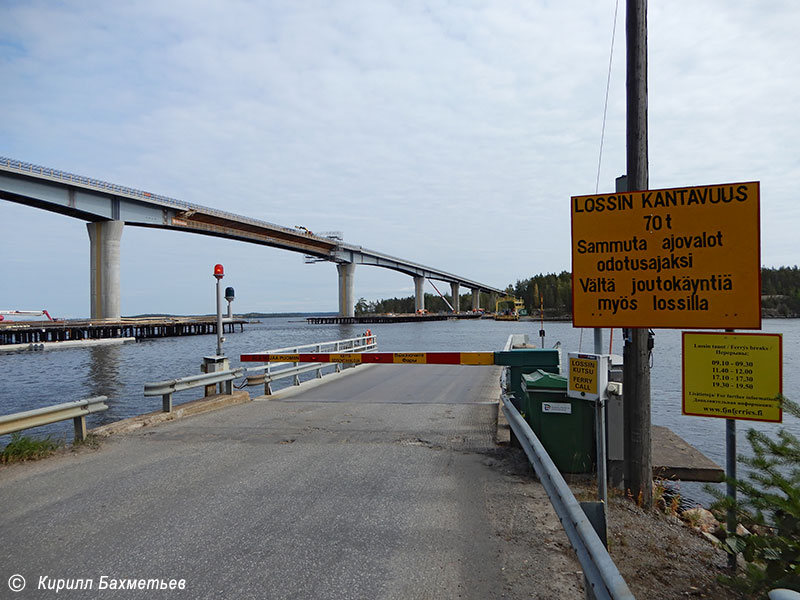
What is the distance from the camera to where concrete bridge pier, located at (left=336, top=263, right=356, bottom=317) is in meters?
110

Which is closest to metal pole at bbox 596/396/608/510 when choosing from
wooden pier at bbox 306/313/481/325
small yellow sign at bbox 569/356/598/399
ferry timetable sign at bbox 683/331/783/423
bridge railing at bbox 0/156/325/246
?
small yellow sign at bbox 569/356/598/399

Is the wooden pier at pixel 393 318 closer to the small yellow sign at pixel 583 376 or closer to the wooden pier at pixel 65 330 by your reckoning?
the wooden pier at pixel 65 330

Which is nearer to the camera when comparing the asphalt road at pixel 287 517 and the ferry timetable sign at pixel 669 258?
the asphalt road at pixel 287 517

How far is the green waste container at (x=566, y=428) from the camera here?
6.19 m

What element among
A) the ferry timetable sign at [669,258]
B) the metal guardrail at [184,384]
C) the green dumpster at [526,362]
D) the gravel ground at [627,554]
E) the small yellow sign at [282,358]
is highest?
the ferry timetable sign at [669,258]

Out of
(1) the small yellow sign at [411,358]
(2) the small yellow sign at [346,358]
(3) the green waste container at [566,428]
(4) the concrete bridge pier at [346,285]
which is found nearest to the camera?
(3) the green waste container at [566,428]

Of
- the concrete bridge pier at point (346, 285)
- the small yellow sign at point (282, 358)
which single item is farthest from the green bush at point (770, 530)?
the concrete bridge pier at point (346, 285)

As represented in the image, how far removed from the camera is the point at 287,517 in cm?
512

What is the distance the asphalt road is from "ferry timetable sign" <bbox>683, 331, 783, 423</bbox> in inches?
64.6

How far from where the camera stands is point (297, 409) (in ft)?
37.7

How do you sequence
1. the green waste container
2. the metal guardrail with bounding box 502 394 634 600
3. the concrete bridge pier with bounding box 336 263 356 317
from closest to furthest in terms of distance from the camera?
the metal guardrail with bounding box 502 394 634 600 < the green waste container < the concrete bridge pier with bounding box 336 263 356 317

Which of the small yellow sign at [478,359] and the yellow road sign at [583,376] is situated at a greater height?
the yellow road sign at [583,376]

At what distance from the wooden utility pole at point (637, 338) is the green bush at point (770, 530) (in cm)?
156

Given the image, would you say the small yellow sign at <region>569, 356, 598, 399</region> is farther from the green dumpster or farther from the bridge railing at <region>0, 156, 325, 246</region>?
the bridge railing at <region>0, 156, 325, 246</region>
